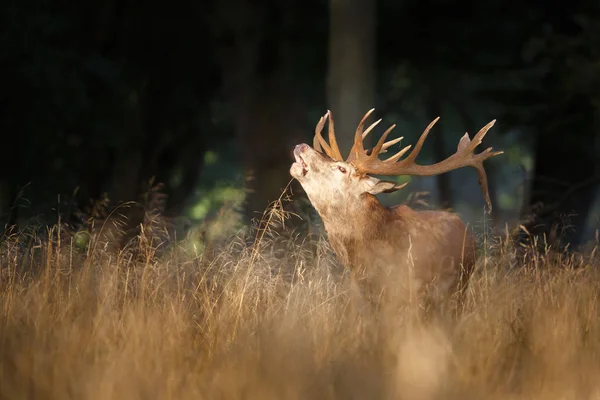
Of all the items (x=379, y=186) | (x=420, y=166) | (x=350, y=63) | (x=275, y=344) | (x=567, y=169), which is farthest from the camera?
(x=567, y=169)

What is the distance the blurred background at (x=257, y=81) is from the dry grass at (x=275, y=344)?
4.32 m

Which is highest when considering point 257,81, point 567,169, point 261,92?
point 257,81

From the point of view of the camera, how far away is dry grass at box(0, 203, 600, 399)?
496 centimetres

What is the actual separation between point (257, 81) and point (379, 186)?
8342 mm

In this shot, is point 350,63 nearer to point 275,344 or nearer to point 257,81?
point 257,81

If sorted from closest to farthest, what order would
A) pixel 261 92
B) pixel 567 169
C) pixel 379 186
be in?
pixel 379 186, pixel 567 169, pixel 261 92

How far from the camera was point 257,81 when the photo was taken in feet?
51.6

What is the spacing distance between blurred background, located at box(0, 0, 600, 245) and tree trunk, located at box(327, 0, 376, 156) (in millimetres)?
15

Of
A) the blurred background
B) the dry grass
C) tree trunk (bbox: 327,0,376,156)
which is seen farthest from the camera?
the blurred background

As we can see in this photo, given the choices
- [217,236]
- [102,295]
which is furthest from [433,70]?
[102,295]

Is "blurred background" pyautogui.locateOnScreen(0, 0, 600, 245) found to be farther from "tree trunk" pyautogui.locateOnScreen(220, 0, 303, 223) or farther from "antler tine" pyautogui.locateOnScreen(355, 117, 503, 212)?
"antler tine" pyautogui.locateOnScreen(355, 117, 503, 212)

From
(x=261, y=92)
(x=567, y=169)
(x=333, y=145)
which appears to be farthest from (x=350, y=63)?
(x=333, y=145)

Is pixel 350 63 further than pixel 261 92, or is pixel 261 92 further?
pixel 261 92

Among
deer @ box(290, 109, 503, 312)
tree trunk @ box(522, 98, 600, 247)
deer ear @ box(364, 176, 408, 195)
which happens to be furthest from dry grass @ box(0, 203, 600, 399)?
tree trunk @ box(522, 98, 600, 247)
